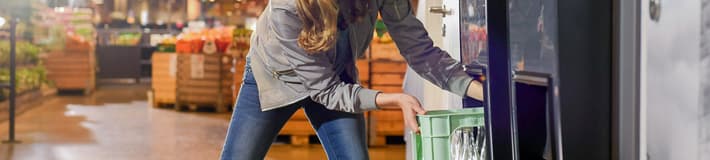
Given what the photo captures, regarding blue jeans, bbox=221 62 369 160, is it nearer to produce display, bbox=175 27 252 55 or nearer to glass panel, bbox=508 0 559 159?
glass panel, bbox=508 0 559 159

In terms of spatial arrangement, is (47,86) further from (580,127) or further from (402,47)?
(580,127)

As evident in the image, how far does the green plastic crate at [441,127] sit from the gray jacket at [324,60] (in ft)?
1.12

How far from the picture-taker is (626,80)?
1273mm

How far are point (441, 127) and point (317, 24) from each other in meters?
0.63

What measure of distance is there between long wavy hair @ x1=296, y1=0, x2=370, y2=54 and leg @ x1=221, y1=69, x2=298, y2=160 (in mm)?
262

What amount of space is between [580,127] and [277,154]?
4.62 metres

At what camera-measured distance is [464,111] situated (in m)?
1.91

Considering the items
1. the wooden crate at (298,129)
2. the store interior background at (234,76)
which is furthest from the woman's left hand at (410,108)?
the wooden crate at (298,129)

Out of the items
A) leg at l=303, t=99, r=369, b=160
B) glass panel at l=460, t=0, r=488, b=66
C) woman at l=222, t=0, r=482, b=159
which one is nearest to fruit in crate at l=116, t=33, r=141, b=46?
woman at l=222, t=0, r=482, b=159

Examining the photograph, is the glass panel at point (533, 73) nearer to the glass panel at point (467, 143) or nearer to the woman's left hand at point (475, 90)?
the glass panel at point (467, 143)

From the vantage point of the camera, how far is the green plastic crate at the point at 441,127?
1.83 m

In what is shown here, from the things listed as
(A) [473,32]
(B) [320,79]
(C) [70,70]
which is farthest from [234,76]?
(C) [70,70]

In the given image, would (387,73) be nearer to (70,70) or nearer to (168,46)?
(168,46)

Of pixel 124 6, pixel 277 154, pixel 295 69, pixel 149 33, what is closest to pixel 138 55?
pixel 149 33
